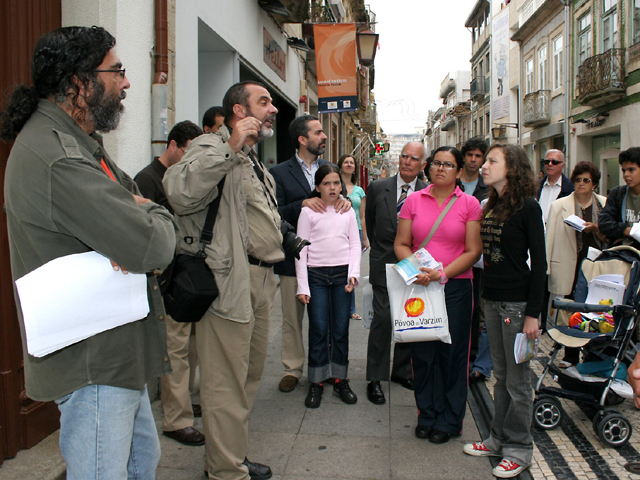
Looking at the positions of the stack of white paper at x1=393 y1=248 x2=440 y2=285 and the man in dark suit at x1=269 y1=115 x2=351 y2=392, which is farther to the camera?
the man in dark suit at x1=269 y1=115 x2=351 y2=392

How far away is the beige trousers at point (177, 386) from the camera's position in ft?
11.8

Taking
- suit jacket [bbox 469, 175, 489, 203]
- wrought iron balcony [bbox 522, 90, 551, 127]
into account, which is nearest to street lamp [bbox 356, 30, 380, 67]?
suit jacket [bbox 469, 175, 489, 203]

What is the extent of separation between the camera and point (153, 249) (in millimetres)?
1753

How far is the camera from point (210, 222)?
8.84 feet

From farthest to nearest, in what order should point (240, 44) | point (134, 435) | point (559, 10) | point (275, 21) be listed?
point (559, 10), point (275, 21), point (240, 44), point (134, 435)

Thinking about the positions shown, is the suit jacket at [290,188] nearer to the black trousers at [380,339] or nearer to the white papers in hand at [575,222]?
the black trousers at [380,339]

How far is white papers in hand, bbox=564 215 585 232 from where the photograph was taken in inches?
205

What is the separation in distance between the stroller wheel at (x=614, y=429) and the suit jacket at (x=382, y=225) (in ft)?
5.96

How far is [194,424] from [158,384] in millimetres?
547

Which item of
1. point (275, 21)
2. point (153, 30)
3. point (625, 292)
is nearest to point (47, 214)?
point (153, 30)

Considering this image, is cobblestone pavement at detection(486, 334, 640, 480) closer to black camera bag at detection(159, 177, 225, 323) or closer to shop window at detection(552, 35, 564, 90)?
black camera bag at detection(159, 177, 225, 323)

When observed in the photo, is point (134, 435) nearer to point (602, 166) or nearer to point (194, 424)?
point (194, 424)

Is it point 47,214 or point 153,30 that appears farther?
point 153,30

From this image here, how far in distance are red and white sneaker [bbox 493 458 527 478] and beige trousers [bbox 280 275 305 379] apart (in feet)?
6.29
